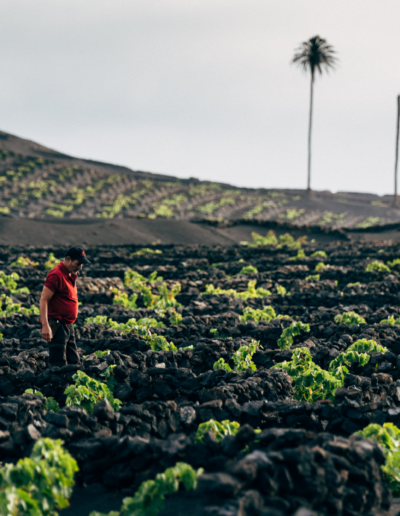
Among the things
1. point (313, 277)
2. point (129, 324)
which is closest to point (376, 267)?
point (313, 277)

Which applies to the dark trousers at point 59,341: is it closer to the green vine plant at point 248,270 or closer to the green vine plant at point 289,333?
the green vine plant at point 289,333

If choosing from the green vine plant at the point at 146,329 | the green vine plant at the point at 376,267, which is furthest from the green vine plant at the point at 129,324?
the green vine plant at the point at 376,267

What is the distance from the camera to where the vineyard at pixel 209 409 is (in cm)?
303

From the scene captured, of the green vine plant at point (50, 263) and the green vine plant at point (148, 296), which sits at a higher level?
the green vine plant at point (50, 263)

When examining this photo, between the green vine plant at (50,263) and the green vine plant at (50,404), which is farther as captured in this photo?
the green vine plant at (50,263)

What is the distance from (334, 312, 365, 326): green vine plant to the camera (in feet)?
27.7

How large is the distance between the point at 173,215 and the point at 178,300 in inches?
1162

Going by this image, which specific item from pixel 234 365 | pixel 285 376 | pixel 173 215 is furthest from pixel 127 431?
pixel 173 215

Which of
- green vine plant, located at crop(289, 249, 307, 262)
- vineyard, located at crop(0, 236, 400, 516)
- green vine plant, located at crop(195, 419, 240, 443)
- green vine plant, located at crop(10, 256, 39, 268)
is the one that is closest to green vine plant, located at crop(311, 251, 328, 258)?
green vine plant, located at crop(289, 249, 307, 262)

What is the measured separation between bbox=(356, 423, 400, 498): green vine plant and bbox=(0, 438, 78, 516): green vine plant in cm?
220

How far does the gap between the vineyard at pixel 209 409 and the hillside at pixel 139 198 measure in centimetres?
2878

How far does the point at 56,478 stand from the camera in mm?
3227

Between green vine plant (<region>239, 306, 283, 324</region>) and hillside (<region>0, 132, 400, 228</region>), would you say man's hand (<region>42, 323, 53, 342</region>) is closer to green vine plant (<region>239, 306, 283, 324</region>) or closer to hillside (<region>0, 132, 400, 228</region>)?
green vine plant (<region>239, 306, 283, 324</region>)

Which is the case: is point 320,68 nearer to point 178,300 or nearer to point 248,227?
point 248,227
